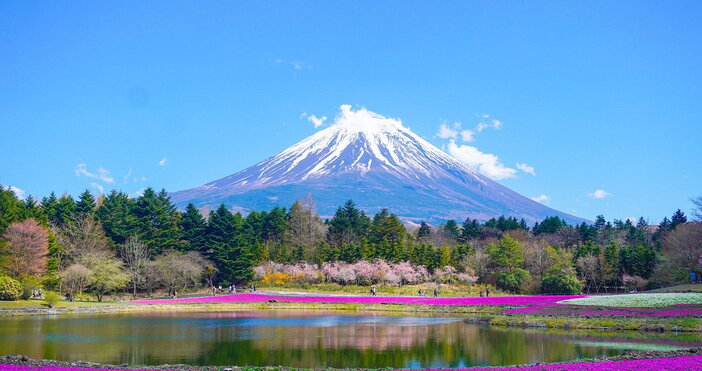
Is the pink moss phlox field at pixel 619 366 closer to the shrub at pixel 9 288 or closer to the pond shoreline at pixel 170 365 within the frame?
the pond shoreline at pixel 170 365

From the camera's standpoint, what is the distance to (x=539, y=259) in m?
70.8

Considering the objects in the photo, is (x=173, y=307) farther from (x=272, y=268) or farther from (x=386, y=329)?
(x=272, y=268)

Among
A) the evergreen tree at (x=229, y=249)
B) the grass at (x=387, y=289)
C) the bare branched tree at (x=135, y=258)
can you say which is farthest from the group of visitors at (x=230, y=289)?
the bare branched tree at (x=135, y=258)

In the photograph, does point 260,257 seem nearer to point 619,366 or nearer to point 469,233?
point 469,233

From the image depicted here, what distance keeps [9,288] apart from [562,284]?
49.9m

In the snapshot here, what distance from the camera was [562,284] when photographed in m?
59.7

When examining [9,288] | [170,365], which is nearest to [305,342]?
[170,365]

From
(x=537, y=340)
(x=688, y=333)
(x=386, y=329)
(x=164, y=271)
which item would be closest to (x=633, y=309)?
(x=688, y=333)

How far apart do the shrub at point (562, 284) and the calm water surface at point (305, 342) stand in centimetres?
2898

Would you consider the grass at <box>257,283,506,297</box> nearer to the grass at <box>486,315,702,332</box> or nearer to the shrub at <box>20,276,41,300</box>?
the shrub at <box>20,276,41,300</box>

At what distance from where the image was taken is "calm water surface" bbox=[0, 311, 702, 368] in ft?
68.1

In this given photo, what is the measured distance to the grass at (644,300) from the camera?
38.2 m

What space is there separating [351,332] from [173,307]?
2211 cm

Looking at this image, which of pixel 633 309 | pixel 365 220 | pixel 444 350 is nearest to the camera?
pixel 444 350
